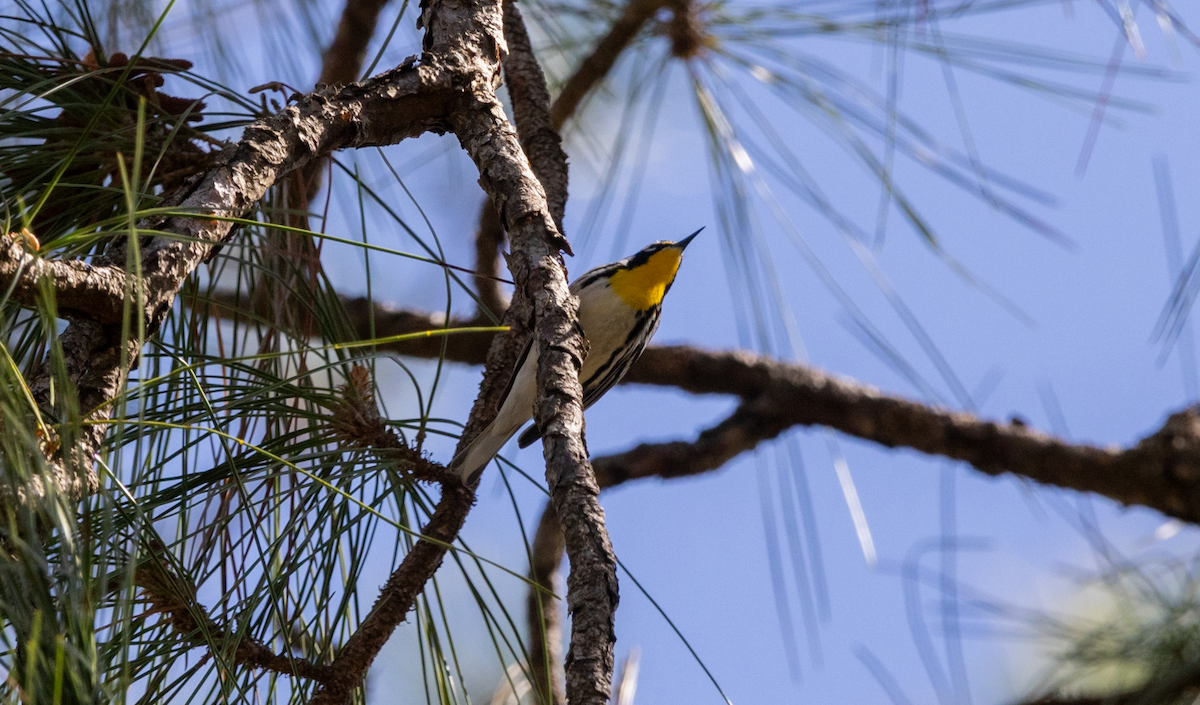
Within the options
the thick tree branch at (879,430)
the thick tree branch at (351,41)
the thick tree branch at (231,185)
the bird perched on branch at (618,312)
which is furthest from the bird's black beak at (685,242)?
the thick tree branch at (231,185)

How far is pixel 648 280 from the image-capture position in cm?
261

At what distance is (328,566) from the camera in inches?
48.3

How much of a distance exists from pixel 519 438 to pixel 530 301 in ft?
5.13

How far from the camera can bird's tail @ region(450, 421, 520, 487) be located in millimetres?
1297

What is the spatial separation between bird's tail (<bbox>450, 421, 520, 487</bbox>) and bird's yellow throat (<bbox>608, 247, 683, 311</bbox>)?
1.06m

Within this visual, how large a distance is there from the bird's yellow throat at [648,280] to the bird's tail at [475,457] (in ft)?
3.49

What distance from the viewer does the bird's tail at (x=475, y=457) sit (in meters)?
1.30

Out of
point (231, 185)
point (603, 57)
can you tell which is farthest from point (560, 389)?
point (603, 57)

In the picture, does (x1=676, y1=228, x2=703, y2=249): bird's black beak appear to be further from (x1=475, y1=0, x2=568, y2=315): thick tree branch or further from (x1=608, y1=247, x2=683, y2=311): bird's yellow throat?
(x1=475, y1=0, x2=568, y2=315): thick tree branch

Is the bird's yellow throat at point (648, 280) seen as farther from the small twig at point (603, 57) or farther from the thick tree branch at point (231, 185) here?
the thick tree branch at point (231, 185)

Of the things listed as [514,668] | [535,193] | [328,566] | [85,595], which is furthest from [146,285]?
[514,668]

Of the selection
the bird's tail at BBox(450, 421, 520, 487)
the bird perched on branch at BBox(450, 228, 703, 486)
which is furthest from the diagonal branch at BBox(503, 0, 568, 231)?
the bird perched on branch at BBox(450, 228, 703, 486)

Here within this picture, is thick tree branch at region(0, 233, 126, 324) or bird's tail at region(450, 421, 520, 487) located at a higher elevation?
bird's tail at region(450, 421, 520, 487)

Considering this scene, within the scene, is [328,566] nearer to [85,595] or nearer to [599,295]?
[85,595]
